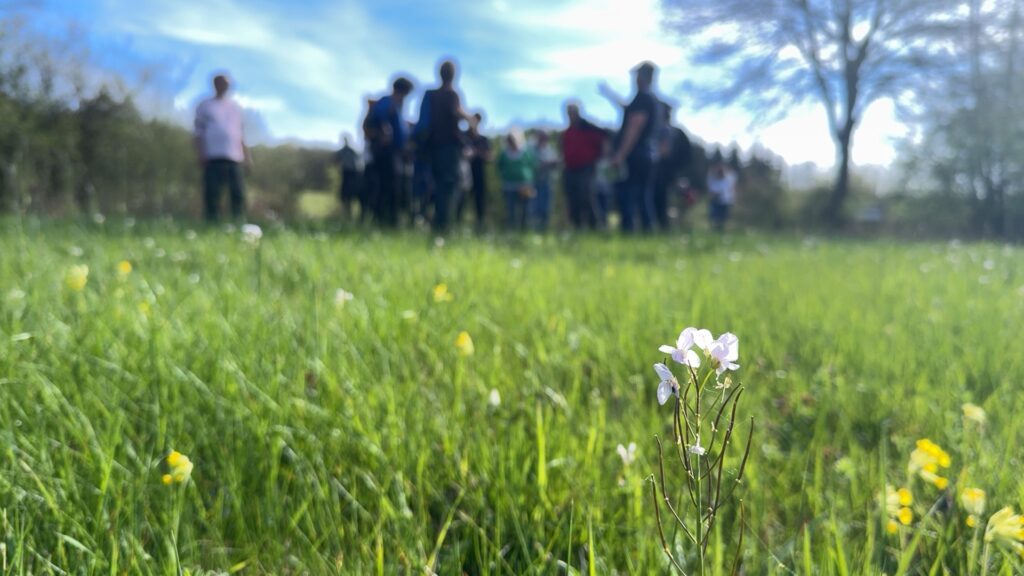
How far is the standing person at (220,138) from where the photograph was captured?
7.39 meters

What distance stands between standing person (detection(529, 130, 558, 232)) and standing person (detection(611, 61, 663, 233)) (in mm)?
2832

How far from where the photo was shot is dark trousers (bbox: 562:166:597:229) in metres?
9.76

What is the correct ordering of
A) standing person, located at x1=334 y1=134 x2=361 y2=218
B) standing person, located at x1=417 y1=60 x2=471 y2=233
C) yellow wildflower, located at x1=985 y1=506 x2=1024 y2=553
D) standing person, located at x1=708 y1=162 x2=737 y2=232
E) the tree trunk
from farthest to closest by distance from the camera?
the tree trunk
standing person, located at x1=708 y1=162 x2=737 y2=232
standing person, located at x1=334 y1=134 x2=361 y2=218
standing person, located at x1=417 y1=60 x2=471 y2=233
yellow wildflower, located at x1=985 y1=506 x2=1024 y2=553

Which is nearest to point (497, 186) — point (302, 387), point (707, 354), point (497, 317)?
point (497, 317)

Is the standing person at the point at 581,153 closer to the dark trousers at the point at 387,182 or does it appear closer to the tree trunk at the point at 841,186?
the dark trousers at the point at 387,182

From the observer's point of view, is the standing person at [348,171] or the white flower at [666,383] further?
the standing person at [348,171]

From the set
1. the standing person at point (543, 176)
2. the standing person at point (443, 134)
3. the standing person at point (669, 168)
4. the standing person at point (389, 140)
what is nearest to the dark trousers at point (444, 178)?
the standing person at point (443, 134)

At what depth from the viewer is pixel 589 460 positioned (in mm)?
1390

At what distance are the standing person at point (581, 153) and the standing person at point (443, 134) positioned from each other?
280 cm

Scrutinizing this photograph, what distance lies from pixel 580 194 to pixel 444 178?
325 centimetres

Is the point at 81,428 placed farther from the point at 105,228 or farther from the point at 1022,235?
the point at 1022,235

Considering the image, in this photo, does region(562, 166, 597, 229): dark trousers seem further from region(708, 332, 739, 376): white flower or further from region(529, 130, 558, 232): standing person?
region(708, 332, 739, 376): white flower

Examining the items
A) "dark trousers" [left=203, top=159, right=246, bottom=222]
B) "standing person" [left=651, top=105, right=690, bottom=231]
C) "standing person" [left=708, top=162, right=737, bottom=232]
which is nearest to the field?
"dark trousers" [left=203, top=159, right=246, bottom=222]

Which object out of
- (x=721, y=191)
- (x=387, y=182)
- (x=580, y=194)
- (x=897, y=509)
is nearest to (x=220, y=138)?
(x=387, y=182)
